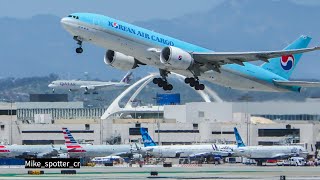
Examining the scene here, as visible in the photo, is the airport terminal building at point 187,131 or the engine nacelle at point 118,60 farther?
the airport terminal building at point 187,131

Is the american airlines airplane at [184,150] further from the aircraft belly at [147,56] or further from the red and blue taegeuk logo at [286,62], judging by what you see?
the aircraft belly at [147,56]

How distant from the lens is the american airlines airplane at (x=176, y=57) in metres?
93.9

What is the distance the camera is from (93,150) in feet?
534

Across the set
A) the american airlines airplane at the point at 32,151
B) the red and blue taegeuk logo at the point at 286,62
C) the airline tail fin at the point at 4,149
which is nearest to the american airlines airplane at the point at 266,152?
the american airlines airplane at the point at 32,151

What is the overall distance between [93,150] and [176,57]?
2670 inches

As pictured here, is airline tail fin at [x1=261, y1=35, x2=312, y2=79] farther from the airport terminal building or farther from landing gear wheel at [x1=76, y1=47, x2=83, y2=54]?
the airport terminal building

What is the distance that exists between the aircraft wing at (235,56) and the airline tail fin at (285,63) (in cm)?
773

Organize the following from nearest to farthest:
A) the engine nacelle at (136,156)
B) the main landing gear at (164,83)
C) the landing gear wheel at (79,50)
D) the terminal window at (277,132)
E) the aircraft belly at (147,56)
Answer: the landing gear wheel at (79,50)
the aircraft belly at (147,56)
the main landing gear at (164,83)
the engine nacelle at (136,156)
the terminal window at (277,132)

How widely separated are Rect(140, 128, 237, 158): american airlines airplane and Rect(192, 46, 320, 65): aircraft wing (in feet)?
202

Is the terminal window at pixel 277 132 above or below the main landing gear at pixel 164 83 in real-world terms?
below

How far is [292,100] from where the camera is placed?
12281 centimetres

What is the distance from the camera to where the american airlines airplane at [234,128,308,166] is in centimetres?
15616

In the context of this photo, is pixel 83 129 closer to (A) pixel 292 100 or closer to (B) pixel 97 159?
(B) pixel 97 159

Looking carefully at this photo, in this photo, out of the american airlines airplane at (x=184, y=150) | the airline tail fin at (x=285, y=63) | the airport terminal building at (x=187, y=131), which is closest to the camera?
the airline tail fin at (x=285, y=63)
